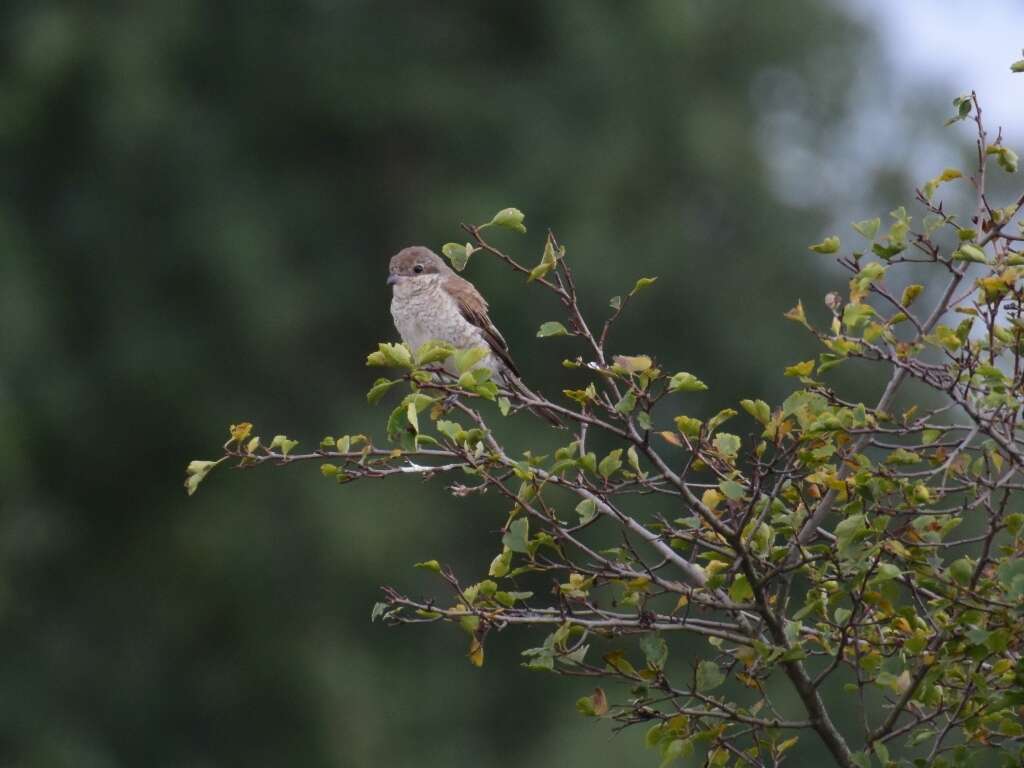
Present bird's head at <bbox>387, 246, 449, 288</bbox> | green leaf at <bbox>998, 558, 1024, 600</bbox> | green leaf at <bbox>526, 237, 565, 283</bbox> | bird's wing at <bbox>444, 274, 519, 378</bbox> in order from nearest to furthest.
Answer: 1. green leaf at <bbox>998, 558, 1024, 600</bbox>
2. green leaf at <bbox>526, 237, 565, 283</bbox>
3. bird's wing at <bbox>444, 274, 519, 378</bbox>
4. bird's head at <bbox>387, 246, 449, 288</bbox>

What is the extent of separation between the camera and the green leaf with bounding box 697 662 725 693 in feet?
11.0

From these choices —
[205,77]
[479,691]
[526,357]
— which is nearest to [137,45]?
[205,77]

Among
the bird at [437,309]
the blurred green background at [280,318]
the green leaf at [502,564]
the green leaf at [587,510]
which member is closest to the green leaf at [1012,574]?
the green leaf at [587,510]

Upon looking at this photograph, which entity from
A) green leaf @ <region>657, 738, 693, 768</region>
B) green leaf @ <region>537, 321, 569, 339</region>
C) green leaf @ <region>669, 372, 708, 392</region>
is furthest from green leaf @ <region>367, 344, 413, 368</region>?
green leaf @ <region>657, 738, 693, 768</region>

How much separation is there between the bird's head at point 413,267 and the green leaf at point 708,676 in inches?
139

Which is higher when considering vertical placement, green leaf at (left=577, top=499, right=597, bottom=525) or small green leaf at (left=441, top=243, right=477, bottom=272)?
small green leaf at (left=441, top=243, right=477, bottom=272)

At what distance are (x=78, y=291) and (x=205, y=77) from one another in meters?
2.52

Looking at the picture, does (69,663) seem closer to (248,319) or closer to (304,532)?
(304,532)

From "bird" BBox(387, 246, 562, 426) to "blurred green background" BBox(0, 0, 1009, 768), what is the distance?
737 cm

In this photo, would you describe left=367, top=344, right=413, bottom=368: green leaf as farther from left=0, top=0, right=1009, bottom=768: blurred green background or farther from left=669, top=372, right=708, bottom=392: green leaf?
left=0, top=0, right=1009, bottom=768: blurred green background

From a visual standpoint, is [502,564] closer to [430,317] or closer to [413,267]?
[430,317]

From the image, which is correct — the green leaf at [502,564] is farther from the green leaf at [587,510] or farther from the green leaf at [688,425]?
the green leaf at [688,425]

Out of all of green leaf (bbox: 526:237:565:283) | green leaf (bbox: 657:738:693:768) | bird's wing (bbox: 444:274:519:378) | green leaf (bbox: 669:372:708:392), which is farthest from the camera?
bird's wing (bbox: 444:274:519:378)

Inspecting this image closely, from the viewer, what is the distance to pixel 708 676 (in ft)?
11.1
